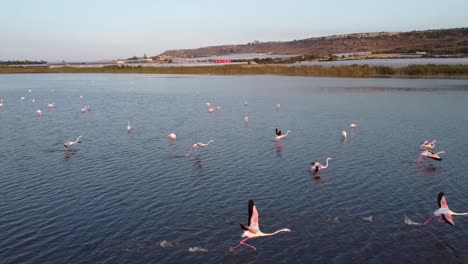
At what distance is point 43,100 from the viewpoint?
55.5 metres

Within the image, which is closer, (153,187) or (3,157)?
(153,187)

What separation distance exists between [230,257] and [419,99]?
1639 inches

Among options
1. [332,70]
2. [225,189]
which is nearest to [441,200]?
[225,189]

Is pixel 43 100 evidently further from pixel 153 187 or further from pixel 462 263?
pixel 462 263

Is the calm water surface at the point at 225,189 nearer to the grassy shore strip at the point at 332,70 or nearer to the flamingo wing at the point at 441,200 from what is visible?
the flamingo wing at the point at 441,200

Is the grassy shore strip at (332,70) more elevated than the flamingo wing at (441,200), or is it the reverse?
the flamingo wing at (441,200)

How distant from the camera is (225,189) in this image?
19.2 metres

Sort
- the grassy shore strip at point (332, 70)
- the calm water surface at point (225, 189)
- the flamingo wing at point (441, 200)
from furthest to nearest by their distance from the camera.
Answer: the grassy shore strip at point (332, 70), the flamingo wing at point (441, 200), the calm water surface at point (225, 189)

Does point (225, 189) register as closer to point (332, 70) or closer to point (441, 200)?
point (441, 200)

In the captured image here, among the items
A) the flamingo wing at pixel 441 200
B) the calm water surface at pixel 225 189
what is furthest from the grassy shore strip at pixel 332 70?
the flamingo wing at pixel 441 200

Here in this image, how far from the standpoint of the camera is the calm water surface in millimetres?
13789

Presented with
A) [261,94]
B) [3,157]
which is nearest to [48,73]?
[261,94]

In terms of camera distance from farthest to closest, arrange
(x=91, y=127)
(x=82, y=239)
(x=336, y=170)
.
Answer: (x=91, y=127) < (x=336, y=170) < (x=82, y=239)

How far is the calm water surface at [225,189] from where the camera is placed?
45.2 ft
